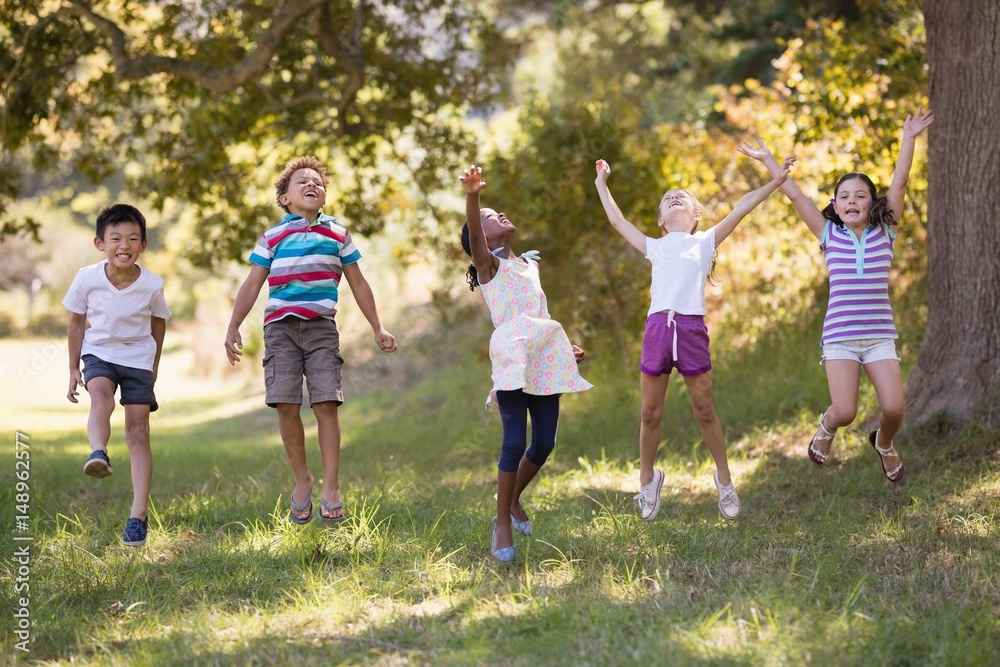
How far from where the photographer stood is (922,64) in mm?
7828

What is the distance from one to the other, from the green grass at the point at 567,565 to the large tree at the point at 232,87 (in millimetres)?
3062

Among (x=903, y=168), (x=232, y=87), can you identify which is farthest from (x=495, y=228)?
(x=232, y=87)

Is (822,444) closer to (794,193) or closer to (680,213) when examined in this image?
(794,193)

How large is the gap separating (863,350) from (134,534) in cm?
370

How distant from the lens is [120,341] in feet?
15.2

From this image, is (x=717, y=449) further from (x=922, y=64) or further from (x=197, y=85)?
(x=197, y=85)

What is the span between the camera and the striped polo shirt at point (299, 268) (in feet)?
15.0

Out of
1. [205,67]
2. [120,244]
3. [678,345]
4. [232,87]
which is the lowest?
[678,345]

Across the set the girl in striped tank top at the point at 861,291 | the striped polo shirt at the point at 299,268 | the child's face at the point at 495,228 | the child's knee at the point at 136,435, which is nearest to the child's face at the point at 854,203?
the girl in striped tank top at the point at 861,291

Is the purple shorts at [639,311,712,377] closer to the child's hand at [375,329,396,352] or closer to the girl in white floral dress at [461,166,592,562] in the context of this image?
the girl in white floral dress at [461,166,592,562]

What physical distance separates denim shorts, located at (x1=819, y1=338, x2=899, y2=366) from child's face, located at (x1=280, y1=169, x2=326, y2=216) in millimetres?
2678

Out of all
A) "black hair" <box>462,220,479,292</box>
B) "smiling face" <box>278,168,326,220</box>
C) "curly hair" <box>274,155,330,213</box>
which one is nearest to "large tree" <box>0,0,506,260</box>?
"curly hair" <box>274,155,330,213</box>

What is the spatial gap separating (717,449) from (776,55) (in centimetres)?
1180

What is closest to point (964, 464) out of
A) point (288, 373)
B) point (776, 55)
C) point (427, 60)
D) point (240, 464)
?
point (288, 373)
